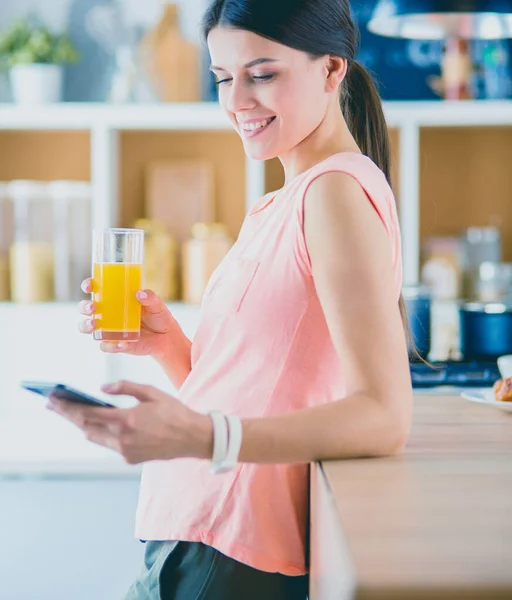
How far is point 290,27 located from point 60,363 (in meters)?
2.18

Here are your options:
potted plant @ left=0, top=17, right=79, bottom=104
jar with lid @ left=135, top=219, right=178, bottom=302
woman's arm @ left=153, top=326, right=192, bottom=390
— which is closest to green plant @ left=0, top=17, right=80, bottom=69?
potted plant @ left=0, top=17, right=79, bottom=104

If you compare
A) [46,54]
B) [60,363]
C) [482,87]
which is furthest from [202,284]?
[482,87]

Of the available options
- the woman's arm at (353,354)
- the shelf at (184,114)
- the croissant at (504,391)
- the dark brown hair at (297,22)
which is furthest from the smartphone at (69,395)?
the shelf at (184,114)

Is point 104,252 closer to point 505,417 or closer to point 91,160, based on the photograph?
point 505,417

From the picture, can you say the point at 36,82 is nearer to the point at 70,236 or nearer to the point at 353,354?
the point at 70,236

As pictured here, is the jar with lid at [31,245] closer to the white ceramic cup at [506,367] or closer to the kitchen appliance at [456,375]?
the kitchen appliance at [456,375]

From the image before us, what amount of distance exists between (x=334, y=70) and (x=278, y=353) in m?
0.34

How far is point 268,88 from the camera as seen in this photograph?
1027mm

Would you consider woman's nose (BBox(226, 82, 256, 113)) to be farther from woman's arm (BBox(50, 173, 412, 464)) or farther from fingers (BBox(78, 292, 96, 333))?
fingers (BBox(78, 292, 96, 333))

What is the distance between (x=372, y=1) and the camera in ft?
9.92

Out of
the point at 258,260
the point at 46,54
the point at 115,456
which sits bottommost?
the point at 115,456

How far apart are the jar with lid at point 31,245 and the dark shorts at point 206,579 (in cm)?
207

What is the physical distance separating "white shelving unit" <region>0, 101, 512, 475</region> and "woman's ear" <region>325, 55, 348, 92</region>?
6.08 feet

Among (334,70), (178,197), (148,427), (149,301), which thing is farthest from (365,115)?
(178,197)
